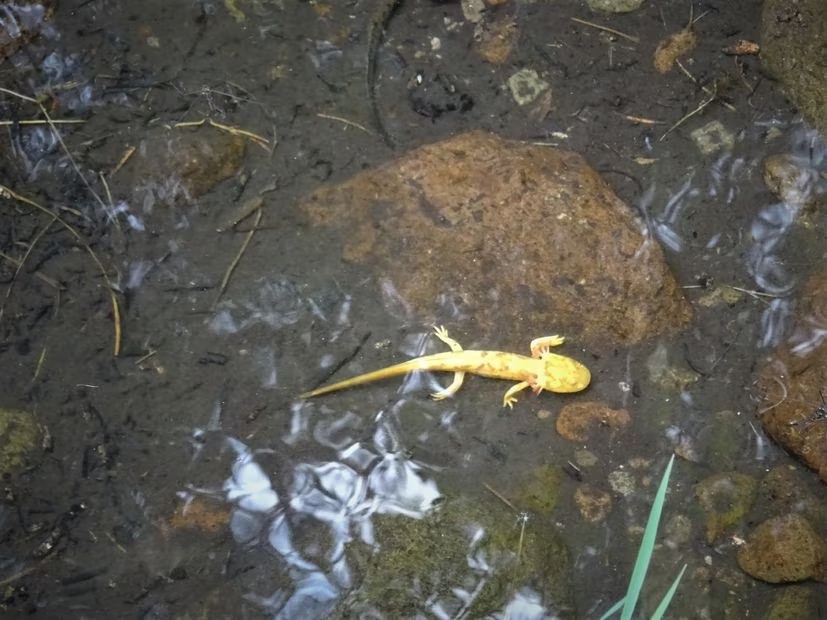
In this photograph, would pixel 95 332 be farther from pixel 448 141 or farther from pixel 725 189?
pixel 725 189

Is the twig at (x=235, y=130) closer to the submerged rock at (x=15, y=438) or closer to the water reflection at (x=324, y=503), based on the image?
the water reflection at (x=324, y=503)

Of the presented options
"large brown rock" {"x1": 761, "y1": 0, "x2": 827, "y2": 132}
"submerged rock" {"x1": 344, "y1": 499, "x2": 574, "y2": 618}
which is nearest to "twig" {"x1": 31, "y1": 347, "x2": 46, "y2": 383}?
"submerged rock" {"x1": 344, "y1": 499, "x2": 574, "y2": 618}

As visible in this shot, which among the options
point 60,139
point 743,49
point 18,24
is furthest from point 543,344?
point 18,24

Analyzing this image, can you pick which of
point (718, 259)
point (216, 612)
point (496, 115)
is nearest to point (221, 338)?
point (216, 612)

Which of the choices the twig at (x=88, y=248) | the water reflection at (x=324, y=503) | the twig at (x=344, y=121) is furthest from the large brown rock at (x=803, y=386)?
the twig at (x=88, y=248)

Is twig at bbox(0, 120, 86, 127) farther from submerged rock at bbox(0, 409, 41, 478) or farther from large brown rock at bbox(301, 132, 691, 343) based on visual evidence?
submerged rock at bbox(0, 409, 41, 478)

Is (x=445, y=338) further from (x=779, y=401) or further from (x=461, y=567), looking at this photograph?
(x=779, y=401)
